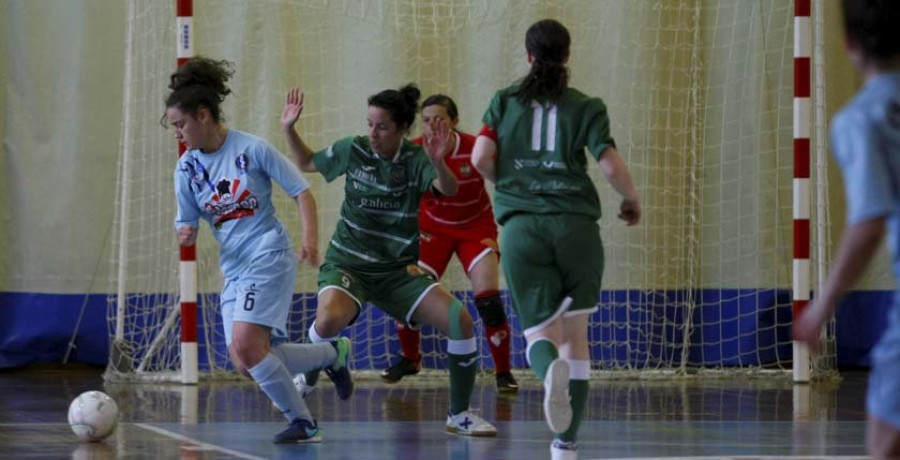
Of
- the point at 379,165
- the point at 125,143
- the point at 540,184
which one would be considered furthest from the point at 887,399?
the point at 125,143

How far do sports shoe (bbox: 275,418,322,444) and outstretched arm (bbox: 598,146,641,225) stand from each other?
1.70 m

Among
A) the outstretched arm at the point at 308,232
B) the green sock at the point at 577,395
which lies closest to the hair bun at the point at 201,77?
the outstretched arm at the point at 308,232

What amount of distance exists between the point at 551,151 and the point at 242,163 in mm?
1363

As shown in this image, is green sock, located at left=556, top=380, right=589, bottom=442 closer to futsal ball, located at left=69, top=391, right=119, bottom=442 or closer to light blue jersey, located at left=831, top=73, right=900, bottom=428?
futsal ball, located at left=69, top=391, right=119, bottom=442

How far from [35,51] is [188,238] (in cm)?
496

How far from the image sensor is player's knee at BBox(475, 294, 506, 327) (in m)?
8.14

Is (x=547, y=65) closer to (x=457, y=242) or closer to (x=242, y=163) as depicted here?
(x=242, y=163)

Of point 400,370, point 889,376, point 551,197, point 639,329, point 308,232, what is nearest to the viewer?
point 889,376

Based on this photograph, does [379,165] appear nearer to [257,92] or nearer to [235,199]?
[235,199]

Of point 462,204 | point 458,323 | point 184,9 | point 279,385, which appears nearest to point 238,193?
point 279,385

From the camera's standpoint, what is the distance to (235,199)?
571cm

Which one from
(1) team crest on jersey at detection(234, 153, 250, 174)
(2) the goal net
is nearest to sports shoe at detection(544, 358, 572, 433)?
(1) team crest on jersey at detection(234, 153, 250, 174)

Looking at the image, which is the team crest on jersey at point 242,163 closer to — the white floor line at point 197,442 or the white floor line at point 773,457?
the white floor line at point 197,442

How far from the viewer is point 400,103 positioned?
6.34 meters
